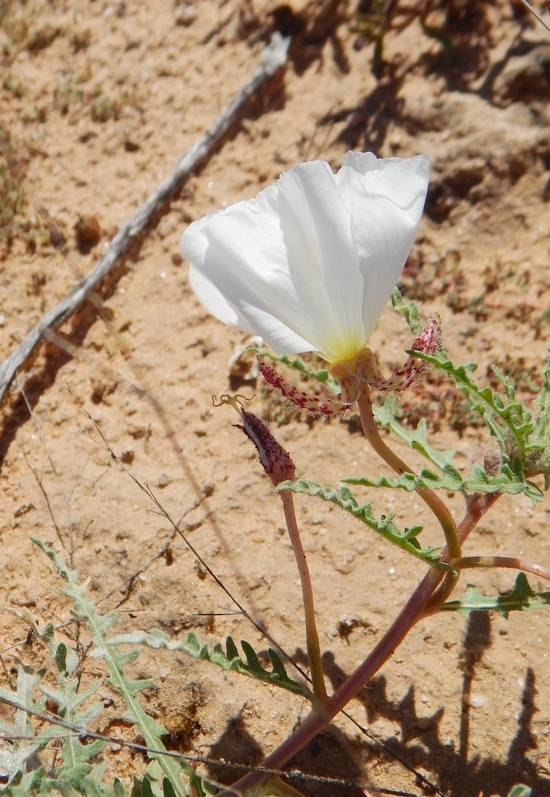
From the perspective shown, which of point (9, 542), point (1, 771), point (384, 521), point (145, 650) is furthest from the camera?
point (9, 542)

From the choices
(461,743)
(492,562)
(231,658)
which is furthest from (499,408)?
(461,743)

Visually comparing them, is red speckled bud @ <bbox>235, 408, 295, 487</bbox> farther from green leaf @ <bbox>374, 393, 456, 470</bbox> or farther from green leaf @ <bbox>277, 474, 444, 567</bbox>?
green leaf @ <bbox>374, 393, 456, 470</bbox>

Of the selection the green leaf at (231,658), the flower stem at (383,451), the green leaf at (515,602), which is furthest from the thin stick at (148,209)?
the green leaf at (515,602)

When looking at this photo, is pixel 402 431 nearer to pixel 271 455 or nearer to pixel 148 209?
pixel 271 455

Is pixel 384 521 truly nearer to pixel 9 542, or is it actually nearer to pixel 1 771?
pixel 1 771

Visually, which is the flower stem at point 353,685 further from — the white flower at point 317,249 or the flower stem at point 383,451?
the white flower at point 317,249

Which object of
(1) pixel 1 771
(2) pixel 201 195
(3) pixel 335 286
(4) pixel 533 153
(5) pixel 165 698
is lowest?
(5) pixel 165 698

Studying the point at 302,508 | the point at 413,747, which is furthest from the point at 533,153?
the point at 413,747
